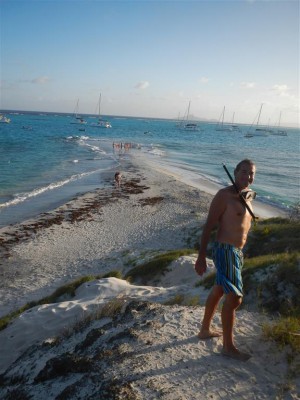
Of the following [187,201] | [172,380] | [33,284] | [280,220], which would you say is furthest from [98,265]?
[187,201]

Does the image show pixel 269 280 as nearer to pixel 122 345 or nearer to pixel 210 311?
pixel 210 311

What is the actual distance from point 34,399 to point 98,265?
9304 mm

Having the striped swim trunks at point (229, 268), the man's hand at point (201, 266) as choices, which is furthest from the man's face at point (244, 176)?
the man's hand at point (201, 266)

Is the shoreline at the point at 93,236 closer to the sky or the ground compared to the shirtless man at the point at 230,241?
closer to the ground

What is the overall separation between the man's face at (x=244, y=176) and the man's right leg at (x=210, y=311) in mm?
1235

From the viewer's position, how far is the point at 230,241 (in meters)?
4.25

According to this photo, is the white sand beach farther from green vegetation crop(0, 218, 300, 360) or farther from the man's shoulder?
the man's shoulder

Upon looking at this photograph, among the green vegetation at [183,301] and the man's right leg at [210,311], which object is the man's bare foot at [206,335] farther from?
the green vegetation at [183,301]

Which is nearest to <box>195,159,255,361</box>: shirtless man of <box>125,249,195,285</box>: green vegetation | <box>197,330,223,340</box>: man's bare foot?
<box>197,330,223,340</box>: man's bare foot

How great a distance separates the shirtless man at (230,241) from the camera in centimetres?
420

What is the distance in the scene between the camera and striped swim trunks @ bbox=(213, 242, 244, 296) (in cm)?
418

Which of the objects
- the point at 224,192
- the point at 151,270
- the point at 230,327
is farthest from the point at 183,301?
the point at 151,270

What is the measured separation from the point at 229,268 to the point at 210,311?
0.73m

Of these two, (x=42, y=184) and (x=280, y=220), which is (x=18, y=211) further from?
(x=280, y=220)
